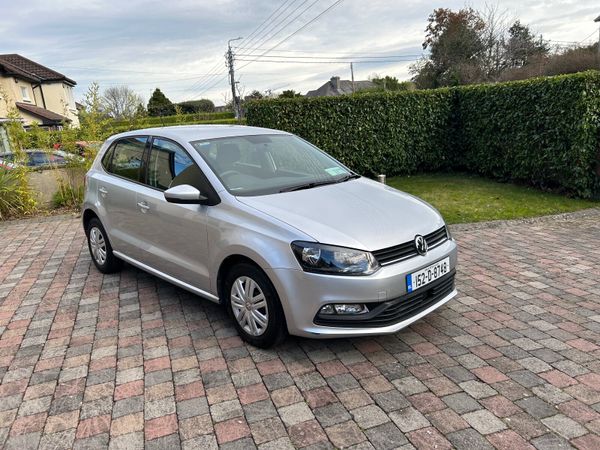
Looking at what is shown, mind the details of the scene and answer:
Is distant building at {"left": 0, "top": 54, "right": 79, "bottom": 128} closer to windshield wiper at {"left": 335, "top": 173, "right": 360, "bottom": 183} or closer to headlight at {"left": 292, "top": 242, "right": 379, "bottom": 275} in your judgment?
windshield wiper at {"left": 335, "top": 173, "right": 360, "bottom": 183}

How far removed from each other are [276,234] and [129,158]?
7.77ft

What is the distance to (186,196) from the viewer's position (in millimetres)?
3479

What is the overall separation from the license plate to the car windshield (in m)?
1.19

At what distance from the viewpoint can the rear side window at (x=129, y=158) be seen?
4484 mm

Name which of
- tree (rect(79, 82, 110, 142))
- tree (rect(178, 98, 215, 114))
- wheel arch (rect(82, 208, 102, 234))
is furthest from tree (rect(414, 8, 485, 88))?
wheel arch (rect(82, 208, 102, 234))

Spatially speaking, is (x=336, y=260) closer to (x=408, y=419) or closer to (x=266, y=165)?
(x=408, y=419)

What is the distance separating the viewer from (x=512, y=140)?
902 cm

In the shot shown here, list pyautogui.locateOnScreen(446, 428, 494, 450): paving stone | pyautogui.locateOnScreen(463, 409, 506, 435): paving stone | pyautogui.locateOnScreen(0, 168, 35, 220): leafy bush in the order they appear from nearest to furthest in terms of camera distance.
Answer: pyautogui.locateOnScreen(446, 428, 494, 450): paving stone < pyautogui.locateOnScreen(463, 409, 506, 435): paving stone < pyautogui.locateOnScreen(0, 168, 35, 220): leafy bush

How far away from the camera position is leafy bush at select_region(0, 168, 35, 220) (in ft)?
29.8

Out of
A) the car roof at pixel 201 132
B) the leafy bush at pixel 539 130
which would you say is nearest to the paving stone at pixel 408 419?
the car roof at pixel 201 132

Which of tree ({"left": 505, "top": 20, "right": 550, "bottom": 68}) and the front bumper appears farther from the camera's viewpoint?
tree ({"left": 505, "top": 20, "right": 550, "bottom": 68})

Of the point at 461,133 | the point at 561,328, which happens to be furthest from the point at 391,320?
the point at 461,133

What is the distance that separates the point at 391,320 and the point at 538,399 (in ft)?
3.14

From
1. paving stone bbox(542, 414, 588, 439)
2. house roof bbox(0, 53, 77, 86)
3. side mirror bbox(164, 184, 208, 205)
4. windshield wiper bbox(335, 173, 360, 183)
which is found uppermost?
house roof bbox(0, 53, 77, 86)
